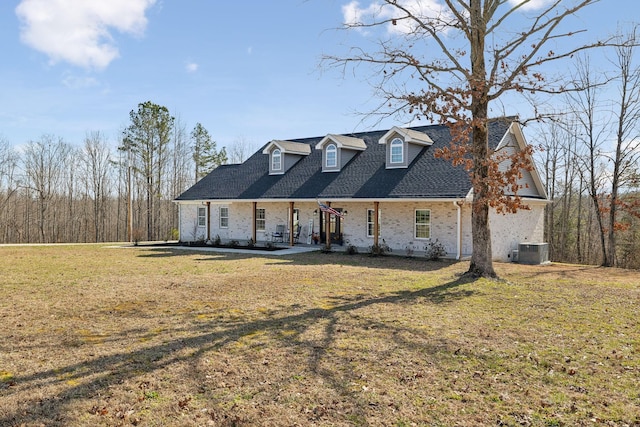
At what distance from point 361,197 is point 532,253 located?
7693mm

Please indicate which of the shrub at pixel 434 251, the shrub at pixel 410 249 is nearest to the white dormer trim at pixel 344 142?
the shrub at pixel 410 249

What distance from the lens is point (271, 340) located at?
23.1 feet

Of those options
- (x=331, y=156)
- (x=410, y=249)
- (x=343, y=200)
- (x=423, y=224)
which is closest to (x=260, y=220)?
(x=331, y=156)

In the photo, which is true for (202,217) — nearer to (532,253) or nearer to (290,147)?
(290,147)

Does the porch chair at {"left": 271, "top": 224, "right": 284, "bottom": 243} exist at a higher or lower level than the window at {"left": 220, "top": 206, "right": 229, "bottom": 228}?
lower

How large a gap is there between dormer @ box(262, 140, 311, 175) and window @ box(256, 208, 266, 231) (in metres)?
2.36

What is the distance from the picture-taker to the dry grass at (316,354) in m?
4.64

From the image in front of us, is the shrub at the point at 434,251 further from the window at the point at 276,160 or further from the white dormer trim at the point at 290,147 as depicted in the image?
the window at the point at 276,160

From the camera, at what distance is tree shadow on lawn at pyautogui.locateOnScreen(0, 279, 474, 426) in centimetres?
474

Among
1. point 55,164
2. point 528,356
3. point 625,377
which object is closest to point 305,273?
point 528,356

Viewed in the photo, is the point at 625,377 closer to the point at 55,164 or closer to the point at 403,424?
the point at 403,424

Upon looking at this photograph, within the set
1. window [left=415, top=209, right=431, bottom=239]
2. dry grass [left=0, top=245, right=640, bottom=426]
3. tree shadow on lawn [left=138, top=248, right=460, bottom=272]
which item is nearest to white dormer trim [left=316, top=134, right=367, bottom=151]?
window [left=415, top=209, right=431, bottom=239]

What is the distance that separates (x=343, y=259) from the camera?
1881cm

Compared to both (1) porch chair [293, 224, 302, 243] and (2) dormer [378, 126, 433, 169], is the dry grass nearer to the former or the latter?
(2) dormer [378, 126, 433, 169]
